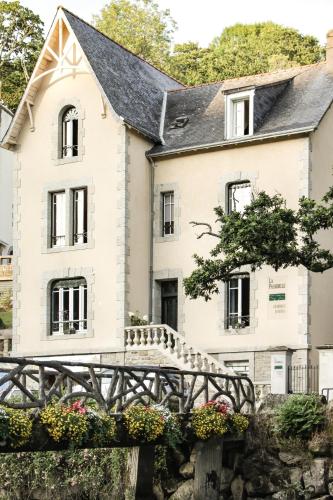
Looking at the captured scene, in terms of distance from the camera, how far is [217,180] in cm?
3512

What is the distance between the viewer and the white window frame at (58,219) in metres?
36.2

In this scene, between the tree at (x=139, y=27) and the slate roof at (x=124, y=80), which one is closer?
the slate roof at (x=124, y=80)

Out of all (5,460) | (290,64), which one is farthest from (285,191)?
(290,64)

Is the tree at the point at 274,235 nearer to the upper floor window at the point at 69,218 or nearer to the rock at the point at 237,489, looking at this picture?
the rock at the point at 237,489

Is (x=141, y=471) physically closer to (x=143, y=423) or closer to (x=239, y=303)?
(x=143, y=423)

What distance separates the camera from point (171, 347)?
33344 millimetres

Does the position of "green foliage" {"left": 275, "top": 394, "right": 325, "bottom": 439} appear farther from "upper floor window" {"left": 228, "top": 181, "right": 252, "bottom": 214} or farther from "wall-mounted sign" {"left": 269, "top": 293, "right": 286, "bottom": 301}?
"upper floor window" {"left": 228, "top": 181, "right": 252, "bottom": 214}

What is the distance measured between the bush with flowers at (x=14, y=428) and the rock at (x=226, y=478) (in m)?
7.70

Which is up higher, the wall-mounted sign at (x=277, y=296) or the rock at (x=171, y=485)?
the wall-mounted sign at (x=277, y=296)

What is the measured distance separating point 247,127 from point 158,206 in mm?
4014

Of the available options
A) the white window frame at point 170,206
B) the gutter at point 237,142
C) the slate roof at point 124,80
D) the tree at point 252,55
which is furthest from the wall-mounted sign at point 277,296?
the tree at point 252,55

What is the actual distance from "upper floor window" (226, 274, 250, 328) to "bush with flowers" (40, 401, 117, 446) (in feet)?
48.6

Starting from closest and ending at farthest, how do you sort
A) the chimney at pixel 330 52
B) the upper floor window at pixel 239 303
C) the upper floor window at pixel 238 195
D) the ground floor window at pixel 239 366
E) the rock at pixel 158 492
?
the rock at pixel 158 492
the ground floor window at pixel 239 366
the upper floor window at pixel 239 303
the upper floor window at pixel 238 195
the chimney at pixel 330 52

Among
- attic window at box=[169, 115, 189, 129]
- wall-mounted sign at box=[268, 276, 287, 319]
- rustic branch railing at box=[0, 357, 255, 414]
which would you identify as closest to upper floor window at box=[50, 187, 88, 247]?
attic window at box=[169, 115, 189, 129]
